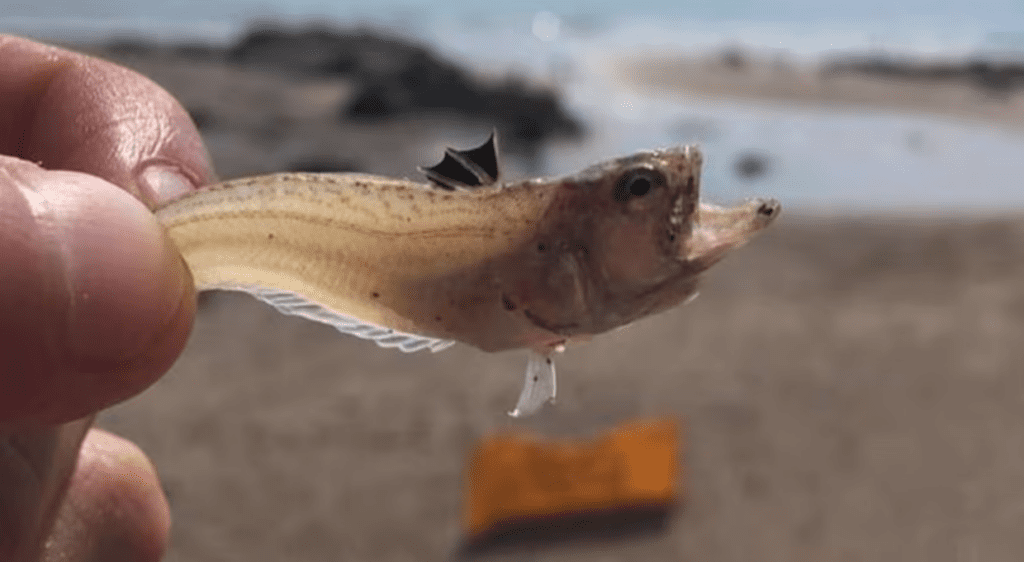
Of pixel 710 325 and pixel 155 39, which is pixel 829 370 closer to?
pixel 710 325

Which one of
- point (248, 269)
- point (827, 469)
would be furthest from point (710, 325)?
point (248, 269)

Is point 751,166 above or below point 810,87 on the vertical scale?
below

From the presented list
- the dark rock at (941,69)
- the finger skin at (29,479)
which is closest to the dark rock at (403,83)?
the dark rock at (941,69)

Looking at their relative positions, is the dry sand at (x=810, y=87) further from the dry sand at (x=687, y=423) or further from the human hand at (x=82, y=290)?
the human hand at (x=82, y=290)

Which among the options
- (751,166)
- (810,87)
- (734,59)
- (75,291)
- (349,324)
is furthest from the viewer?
(734,59)

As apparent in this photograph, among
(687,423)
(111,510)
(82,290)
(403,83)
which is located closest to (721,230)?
(82,290)

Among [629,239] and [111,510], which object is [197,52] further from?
[629,239]

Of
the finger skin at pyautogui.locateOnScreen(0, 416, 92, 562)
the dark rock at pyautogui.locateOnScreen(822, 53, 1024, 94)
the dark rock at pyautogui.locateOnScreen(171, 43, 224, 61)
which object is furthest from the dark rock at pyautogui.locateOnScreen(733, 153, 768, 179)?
the finger skin at pyautogui.locateOnScreen(0, 416, 92, 562)
